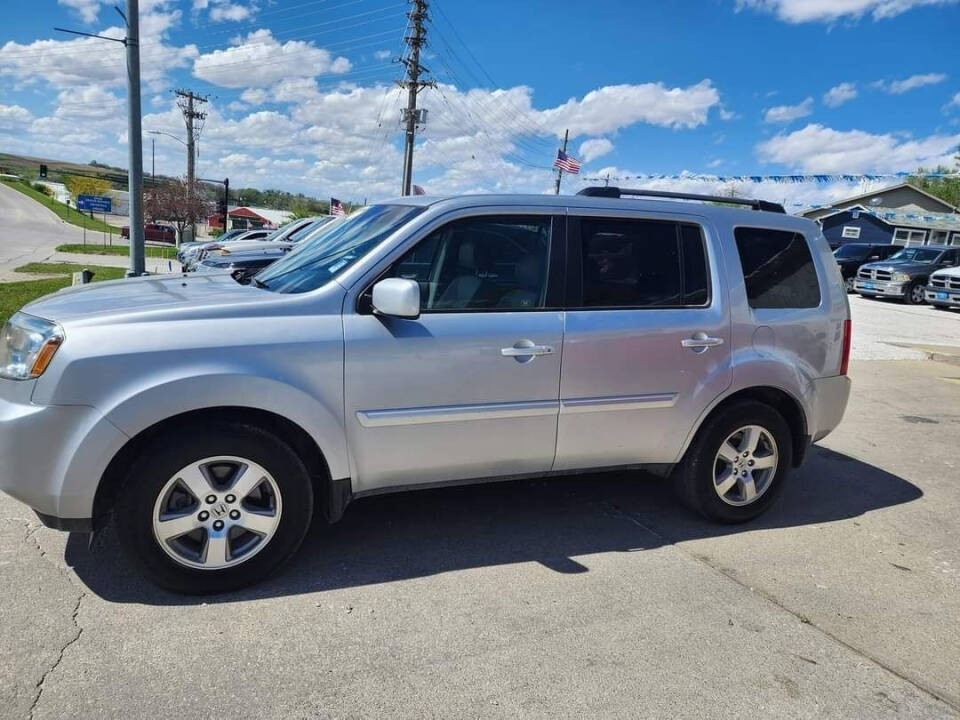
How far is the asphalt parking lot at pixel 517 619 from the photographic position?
2602 millimetres

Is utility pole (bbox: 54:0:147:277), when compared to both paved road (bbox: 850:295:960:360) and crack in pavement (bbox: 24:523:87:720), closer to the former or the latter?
crack in pavement (bbox: 24:523:87:720)

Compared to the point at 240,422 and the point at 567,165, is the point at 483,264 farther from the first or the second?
the point at 567,165

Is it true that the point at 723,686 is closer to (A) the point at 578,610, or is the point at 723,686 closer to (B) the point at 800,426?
(A) the point at 578,610

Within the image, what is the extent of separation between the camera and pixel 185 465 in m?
3.03

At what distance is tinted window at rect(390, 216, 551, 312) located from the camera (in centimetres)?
347

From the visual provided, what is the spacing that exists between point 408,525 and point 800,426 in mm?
2542

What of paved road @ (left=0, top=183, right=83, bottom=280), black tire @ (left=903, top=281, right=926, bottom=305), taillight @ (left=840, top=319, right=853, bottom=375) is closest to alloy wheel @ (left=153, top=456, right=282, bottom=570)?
taillight @ (left=840, top=319, right=853, bottom=375)

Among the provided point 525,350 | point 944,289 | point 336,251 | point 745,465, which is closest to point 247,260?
point 336,251

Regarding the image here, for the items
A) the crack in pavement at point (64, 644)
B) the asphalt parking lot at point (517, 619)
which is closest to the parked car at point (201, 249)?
the crack in pavement at point (64, 644)

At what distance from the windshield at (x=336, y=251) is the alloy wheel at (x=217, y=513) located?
0.92m

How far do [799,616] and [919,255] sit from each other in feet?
79.7

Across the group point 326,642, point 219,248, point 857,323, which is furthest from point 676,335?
point 219,248

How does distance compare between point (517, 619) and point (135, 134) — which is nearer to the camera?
point (517, 619)

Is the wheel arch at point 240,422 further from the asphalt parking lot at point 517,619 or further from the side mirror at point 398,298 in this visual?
the side mirror at point 398,298
